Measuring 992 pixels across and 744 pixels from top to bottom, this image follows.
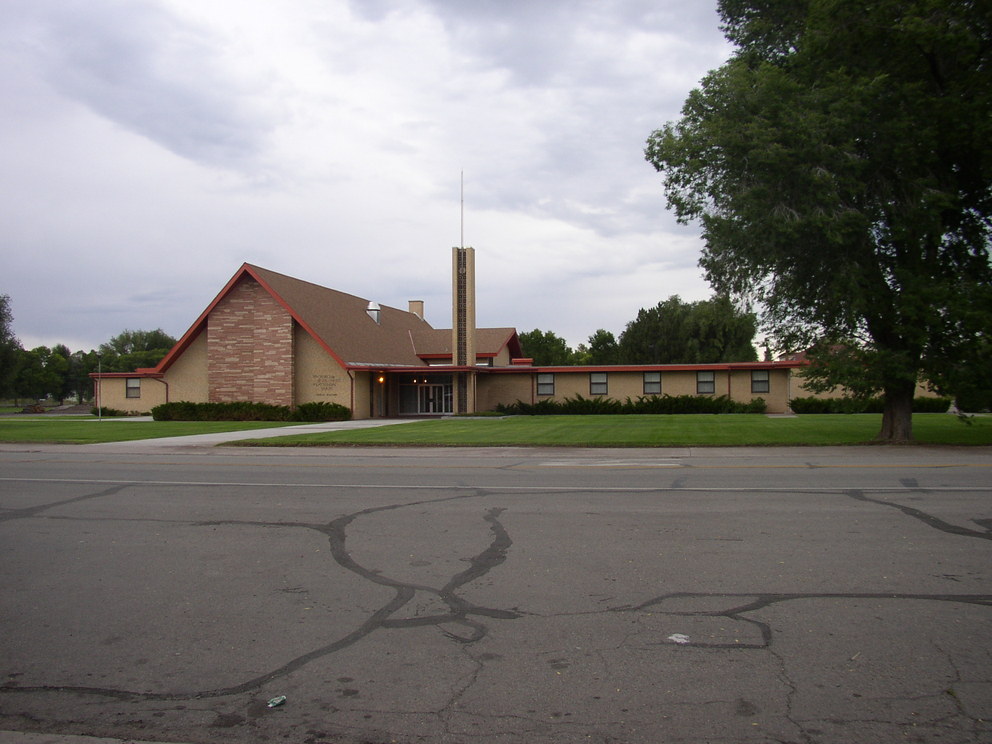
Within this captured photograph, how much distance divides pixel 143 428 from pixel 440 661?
2929 centimetres

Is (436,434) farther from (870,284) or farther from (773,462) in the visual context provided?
(870,284)

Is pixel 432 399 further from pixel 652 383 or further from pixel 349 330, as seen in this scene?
pixel 652 383

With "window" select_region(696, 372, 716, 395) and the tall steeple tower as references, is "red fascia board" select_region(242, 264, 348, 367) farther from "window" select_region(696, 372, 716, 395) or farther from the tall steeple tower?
"window" select_region(696, 372, 716, 395)

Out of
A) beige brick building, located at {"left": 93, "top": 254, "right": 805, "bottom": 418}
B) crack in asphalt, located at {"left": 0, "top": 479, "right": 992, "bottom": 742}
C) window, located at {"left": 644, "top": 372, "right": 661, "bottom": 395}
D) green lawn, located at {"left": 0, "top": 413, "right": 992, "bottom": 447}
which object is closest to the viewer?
crack in asphalt, located at {"left": 0, "top": 479, "right": 992, "bottom": 742}

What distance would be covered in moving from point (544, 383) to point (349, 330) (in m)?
11.8

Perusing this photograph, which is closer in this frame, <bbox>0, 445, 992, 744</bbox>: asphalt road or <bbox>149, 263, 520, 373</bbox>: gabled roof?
<bbox>0, 445, 992, 744</bbox>: asphalt road

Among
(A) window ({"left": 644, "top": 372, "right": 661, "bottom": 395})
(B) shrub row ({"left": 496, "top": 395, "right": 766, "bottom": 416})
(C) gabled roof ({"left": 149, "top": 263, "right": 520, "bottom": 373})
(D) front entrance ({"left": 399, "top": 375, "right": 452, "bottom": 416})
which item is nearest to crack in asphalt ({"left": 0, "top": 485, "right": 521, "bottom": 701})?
(C) gabled roof ({"left": 149, "top": 263, "right": 520, "bottom": 373})

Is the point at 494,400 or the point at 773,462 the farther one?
the point at 494,400

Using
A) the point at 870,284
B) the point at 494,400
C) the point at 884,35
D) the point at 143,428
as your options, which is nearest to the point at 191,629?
the point at 870,284

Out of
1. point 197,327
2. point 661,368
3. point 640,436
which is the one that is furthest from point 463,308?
point 640,436

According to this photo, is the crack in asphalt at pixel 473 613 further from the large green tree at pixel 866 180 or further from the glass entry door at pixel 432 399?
the glass entry door at pixel 432 399

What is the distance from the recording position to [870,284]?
18844 mm

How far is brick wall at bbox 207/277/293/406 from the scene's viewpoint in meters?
37.8

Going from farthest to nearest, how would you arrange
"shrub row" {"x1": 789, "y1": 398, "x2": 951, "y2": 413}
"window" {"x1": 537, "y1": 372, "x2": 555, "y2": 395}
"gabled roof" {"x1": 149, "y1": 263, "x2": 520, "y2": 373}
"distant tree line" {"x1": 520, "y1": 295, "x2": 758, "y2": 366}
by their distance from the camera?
"distant tree line" {"x1": 520, "y1": 295, "x2": 758, "y2": 366} → "window" {"x1": 537, "y1": 372, "x2": 555, "y2": 395} → "shrub row" {"x1": 789, "y1": 398, "x2": 951, "y2": 413} → "gabled roof" {"x1": 149, "y1": 263, "x2": 520, "y2": 373}
